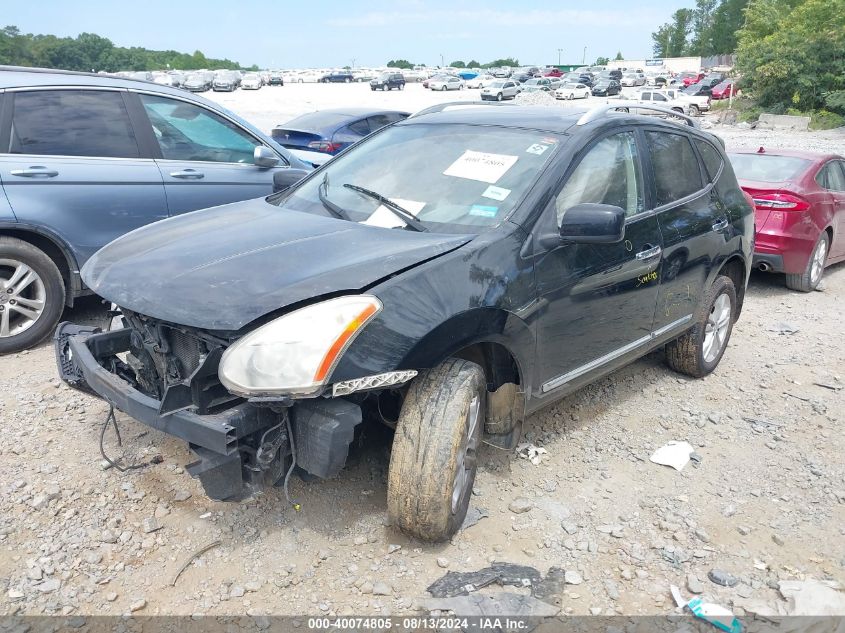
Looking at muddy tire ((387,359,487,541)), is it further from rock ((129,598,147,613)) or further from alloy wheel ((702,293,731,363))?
alloy wheel ((702,293,731,363))

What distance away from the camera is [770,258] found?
7.64m

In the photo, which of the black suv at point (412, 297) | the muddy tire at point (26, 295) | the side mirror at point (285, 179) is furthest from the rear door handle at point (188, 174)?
the black suv at point (412, 297)

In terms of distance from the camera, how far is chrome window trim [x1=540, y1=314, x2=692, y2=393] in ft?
11.9

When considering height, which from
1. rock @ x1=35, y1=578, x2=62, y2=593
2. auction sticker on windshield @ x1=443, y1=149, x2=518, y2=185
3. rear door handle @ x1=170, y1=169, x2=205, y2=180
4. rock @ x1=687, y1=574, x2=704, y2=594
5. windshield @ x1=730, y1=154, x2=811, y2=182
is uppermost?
auction sticker on windshield @ x1=443, y1=149, x2=518, y2=185

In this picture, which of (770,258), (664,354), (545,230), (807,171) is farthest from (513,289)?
(807,171)

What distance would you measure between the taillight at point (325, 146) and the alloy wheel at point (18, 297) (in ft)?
20.7

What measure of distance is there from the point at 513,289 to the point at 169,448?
1940 mm

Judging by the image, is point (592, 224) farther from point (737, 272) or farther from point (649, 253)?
point (737, 272)

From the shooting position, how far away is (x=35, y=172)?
16.3ft

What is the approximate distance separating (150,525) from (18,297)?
2540 millimetres

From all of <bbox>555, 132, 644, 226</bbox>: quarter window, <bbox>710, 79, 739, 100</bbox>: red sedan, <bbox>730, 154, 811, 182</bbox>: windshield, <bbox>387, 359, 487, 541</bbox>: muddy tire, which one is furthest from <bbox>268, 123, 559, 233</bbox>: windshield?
<bbox>710, 79, 739, 100</bbox>: red sedan

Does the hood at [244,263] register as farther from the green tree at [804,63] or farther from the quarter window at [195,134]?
the green tree at [804,63]

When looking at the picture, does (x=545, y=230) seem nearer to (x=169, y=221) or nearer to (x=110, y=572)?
(x=169, y=221)

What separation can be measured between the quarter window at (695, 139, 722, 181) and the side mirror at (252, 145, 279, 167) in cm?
323
